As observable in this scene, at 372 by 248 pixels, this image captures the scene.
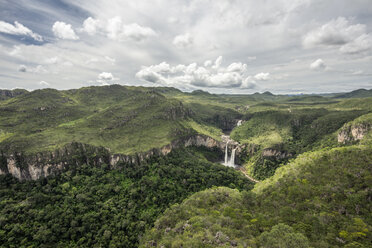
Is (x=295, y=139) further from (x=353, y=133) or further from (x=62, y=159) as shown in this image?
(x=62, y=159)

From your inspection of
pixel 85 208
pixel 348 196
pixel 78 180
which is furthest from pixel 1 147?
pixel 348 196

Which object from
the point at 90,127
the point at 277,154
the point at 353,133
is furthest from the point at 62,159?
the point at 353,133

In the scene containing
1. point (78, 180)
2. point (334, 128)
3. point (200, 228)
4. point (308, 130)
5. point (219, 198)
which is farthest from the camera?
point (308, 130)

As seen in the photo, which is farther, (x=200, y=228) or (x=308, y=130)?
(x=308, y=130)

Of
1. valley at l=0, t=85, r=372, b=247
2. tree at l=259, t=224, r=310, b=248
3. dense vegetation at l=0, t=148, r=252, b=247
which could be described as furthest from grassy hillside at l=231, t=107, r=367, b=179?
tree at l=259, t=224, r=310, b=248

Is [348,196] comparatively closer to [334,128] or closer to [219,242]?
[219,242]
